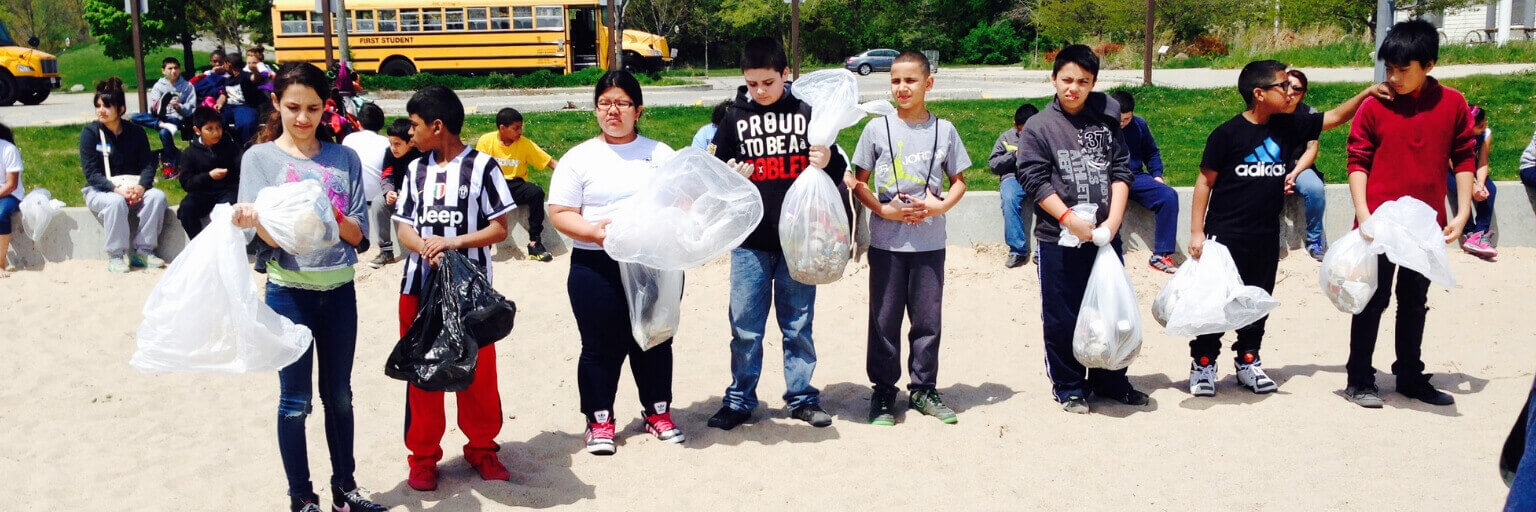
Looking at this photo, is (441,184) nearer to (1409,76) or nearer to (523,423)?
(523,423)

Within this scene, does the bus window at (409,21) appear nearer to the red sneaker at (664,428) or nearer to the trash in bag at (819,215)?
the red sneaker at (664,428)

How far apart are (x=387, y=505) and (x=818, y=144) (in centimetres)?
208

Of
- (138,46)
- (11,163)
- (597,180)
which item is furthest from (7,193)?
(597,180)

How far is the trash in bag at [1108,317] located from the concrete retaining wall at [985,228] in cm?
325

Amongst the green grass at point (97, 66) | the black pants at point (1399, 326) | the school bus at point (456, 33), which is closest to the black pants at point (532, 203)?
the black pants at point (1399, 326)

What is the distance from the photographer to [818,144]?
15.8ft

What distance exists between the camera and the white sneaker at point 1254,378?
555cm

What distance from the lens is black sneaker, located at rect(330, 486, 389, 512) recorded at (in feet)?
13.9

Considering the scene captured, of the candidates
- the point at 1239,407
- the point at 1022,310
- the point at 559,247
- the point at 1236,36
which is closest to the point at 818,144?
the point at 1239,407

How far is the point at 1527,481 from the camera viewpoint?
2047 millimetres

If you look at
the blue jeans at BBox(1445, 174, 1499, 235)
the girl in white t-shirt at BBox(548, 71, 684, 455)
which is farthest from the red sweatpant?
the blue jeans at BBox(1445, 174, 1499, 235)

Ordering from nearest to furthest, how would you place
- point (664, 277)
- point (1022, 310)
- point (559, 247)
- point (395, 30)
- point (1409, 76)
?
point (664, 277), point (1409, 76), point (1022, 310), point (559, 247), point (395, 30)

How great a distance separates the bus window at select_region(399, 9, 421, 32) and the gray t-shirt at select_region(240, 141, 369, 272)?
2130 cm

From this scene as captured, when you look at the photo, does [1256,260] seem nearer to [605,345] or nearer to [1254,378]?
[1254,378]
